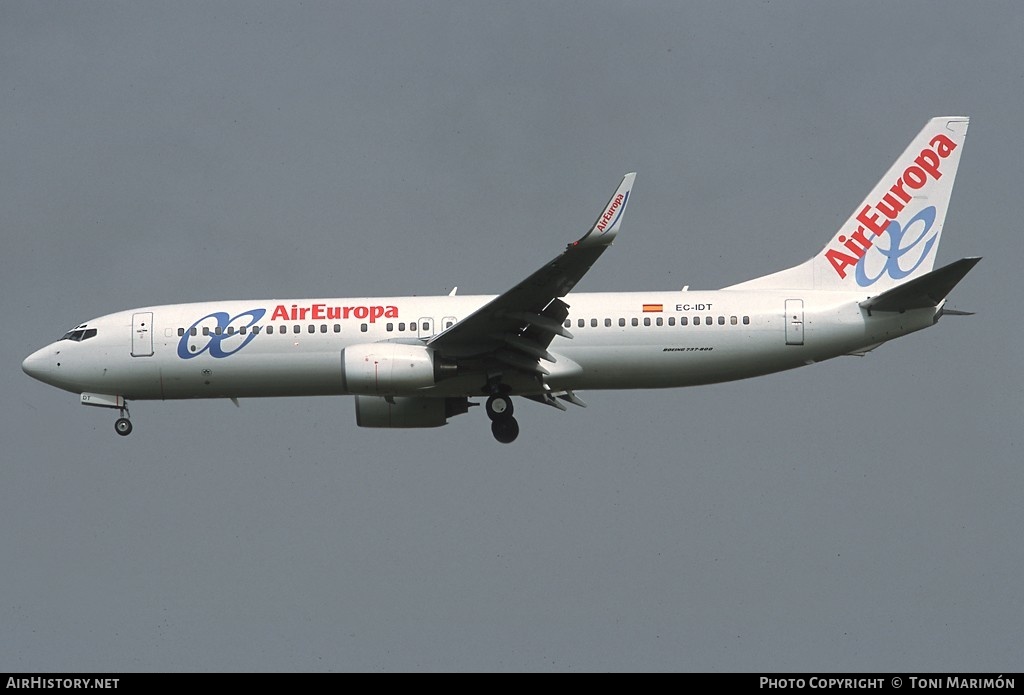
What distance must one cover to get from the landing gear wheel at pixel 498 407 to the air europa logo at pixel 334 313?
298 centimetres

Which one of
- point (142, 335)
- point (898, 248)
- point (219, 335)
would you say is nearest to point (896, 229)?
point (898, 248)

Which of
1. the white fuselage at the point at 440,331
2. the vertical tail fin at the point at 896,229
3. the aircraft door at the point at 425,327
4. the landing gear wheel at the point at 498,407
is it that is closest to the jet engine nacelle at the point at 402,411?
the white fuselage at the point at 440,331

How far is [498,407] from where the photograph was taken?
117 feet

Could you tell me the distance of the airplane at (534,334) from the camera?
34250 mm

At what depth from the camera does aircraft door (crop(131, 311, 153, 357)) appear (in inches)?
1442

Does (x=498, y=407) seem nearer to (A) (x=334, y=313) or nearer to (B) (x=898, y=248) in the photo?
(A) (x=334, y=313)

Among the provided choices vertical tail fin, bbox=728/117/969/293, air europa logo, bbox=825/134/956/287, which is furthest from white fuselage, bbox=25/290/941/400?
air europa logo, bbox=825/134/956/287

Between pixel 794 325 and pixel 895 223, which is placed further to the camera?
pixel 895 223

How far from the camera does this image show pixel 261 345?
35.8 meters

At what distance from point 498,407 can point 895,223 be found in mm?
10734

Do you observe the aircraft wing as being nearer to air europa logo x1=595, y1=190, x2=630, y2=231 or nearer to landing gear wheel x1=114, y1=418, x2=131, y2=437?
air europa logo x1=595, y1=190, x2=630, y2=231

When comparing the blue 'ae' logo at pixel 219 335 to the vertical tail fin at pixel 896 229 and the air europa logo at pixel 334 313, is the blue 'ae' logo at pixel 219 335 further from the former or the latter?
the vertical tail fin at pixel 896 229
